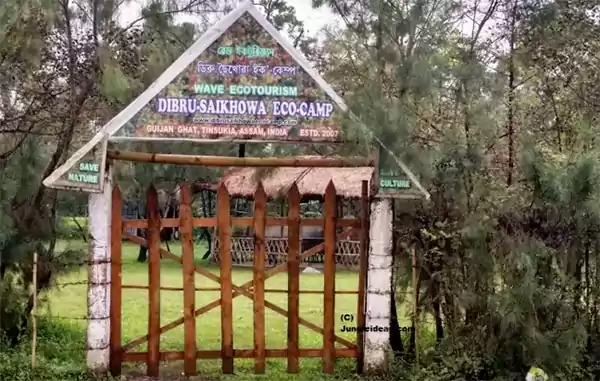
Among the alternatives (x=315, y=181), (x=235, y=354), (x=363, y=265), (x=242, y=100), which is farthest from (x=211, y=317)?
(x=315, y=181)

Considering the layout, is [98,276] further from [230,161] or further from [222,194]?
[230,161]

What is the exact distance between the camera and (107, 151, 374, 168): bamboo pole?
282 inches

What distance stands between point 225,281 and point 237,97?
1.79 meters

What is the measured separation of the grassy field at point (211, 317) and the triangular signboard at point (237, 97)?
6.10 ft

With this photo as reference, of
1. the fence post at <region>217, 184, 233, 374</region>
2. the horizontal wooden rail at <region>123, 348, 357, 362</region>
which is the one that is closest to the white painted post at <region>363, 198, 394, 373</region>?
the horizontal wooden rail at <region>123, 348, 357, 362</region>

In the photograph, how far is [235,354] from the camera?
736 cm

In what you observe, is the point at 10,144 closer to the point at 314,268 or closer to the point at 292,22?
the point at 292,22

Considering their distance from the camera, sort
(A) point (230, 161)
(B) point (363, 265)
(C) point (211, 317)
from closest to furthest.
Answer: (A) point (230, 161)
(B) point (363, 265)
(C) point (211, 317)

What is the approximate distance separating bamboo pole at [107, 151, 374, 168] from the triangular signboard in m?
0.21

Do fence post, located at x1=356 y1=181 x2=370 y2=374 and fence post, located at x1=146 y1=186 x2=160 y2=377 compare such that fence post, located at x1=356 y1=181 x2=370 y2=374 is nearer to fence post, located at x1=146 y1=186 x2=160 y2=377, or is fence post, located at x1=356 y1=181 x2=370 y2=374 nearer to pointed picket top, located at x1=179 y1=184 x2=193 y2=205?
pointed picket top, located at x1=179 y1=184 x2=193 y2=205

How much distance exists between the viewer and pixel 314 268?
19016 millimetres

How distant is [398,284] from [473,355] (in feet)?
3.81

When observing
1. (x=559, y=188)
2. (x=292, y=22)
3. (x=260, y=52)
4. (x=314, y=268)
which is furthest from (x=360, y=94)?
(x=314, y=268)

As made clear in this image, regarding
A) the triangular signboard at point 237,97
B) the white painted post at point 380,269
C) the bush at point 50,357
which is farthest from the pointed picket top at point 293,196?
the bush at point 50,357
